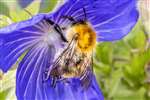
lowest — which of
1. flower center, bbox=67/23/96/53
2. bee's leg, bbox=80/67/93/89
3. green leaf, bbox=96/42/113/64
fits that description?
bee's leg, bbox=80/67/93/89

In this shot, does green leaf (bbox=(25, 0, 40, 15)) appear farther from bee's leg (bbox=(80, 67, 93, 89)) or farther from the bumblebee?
bee's leg (bbox=(80, 67, 93, 89))

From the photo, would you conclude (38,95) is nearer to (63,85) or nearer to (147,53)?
(63,85)

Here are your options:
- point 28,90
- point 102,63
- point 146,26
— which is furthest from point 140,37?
point 28,90

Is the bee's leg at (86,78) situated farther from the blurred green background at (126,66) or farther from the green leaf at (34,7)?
the green leaf at (34,7)

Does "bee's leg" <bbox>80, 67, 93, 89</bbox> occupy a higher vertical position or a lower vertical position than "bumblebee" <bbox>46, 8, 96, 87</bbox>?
lower

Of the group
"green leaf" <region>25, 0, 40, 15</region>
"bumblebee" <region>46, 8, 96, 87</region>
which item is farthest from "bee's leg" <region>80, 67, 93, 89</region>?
"green leaf" <region>25, 0, 40, 15</region>

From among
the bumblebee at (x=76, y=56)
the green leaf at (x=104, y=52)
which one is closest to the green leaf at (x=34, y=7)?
the bumblebee at (x=76, y=56)

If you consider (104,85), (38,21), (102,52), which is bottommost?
(104,85)

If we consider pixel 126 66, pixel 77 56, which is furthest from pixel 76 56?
pixel 126 66
